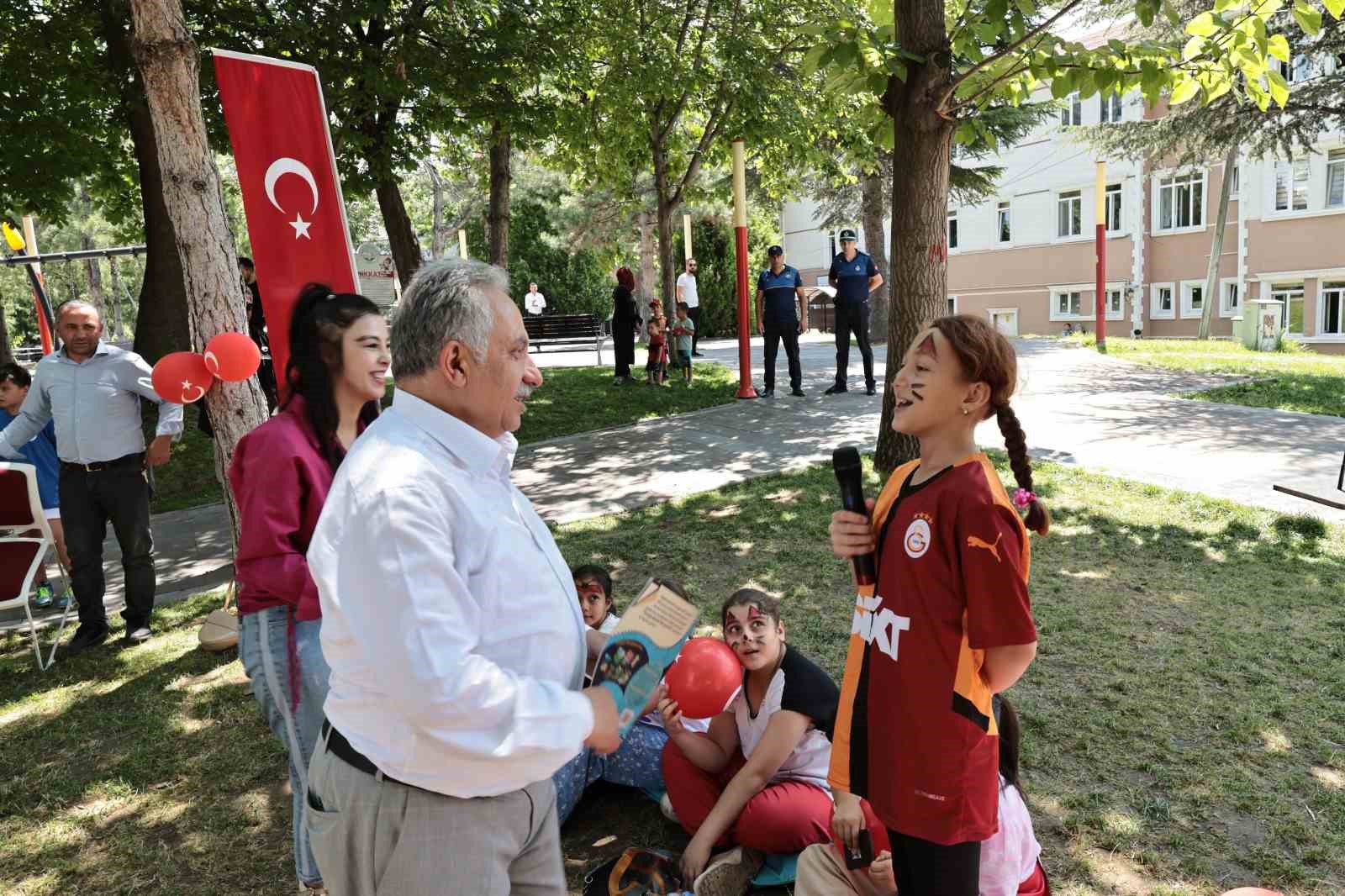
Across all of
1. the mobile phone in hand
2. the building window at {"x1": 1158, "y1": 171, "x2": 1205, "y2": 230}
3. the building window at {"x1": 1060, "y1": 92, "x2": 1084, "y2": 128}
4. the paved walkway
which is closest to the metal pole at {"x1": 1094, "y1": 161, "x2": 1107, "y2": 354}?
the paved walkway

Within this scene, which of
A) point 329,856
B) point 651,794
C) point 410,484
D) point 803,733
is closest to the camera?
point 410,484

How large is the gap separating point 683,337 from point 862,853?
39.6 ft

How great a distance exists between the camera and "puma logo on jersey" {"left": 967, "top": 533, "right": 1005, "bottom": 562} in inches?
78.8

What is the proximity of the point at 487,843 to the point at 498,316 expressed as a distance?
3.04 ft

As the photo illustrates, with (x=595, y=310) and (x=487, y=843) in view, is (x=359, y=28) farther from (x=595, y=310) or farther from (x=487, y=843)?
(x=595, y=310)

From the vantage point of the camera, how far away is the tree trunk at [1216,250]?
25078 millimetres

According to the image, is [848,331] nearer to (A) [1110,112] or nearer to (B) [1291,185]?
(B) [1291,185]

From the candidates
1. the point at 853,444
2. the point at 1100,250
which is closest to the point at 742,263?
the point at 853,444

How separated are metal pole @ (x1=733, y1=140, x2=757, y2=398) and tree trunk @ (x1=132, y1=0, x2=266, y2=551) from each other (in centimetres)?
747

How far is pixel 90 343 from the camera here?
5.68 m

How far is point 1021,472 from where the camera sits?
98.8 inches

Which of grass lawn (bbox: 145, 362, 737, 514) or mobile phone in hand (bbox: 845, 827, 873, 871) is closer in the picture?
mobile phone in hand (bbox: 845, 827, 873, 871)

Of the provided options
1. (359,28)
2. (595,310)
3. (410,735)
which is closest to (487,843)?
(410,735)

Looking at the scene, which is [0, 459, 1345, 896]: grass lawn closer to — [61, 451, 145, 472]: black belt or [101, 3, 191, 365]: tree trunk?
[61, 451, 145, 472]: black belt
